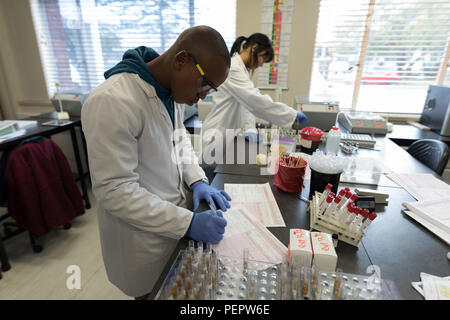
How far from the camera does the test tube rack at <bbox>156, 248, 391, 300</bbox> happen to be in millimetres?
572

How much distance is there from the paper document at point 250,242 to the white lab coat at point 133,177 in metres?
0.15

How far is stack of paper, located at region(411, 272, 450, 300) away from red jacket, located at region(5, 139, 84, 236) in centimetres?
223

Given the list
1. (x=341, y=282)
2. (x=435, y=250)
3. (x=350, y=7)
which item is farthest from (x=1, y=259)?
(x=350, y=7)

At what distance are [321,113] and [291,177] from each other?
1.10 meters

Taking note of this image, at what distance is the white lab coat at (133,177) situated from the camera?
712 mm

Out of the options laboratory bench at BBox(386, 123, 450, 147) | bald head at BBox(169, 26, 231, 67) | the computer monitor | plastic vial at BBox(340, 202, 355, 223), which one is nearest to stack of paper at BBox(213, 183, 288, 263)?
plastic vial at BBox(340, 202, 355, 223)

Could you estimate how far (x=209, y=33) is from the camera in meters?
0.77

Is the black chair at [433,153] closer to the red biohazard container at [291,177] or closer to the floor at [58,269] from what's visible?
the red biohazard container at [291,177]

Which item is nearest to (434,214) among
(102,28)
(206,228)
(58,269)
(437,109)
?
(206,228)

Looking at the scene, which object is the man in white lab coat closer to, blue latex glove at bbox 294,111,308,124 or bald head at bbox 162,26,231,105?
bald head at bbox 162,26,231,105

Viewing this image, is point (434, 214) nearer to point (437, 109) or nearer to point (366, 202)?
point (366, 202)

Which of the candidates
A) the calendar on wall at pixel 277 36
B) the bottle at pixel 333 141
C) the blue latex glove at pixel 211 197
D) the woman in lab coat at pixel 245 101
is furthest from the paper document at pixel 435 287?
the calendar on wall at pixel 277 36

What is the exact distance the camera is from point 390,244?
84 cm
